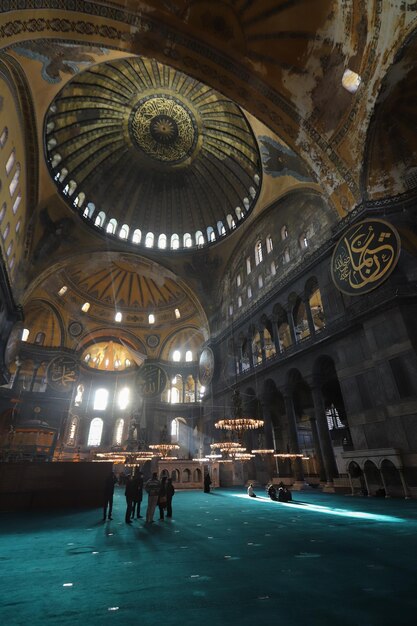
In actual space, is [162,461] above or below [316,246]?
below

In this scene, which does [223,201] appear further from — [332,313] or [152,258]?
[332,313]

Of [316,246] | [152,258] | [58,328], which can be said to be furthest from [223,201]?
[58,328]

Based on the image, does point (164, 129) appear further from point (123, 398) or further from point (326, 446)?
point (123, 398)

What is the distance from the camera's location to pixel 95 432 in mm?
24594

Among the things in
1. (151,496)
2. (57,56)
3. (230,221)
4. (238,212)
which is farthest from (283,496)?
(230,221)

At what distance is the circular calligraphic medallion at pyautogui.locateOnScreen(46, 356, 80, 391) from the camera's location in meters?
21.7

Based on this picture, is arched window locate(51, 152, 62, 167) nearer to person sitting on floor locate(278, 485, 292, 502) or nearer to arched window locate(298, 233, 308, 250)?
arched window locate(298, 233, 308, 250)

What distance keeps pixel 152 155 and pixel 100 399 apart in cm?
1880

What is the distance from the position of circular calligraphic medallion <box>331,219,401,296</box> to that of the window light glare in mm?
4475

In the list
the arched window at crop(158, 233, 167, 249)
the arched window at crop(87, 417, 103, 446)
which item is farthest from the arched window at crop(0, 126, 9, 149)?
the arched window at crop(87, 417, 103, 446)

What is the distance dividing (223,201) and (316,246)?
990cm

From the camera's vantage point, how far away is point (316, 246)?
13.2 metres

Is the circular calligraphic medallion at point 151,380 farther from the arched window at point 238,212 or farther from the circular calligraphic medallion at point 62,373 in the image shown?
the arched window at point 238,212

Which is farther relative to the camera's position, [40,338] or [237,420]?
[40,338]
